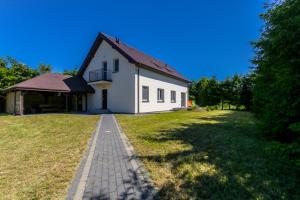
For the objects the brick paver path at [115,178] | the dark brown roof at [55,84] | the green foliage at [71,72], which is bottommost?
the brick paver path at [115,178]

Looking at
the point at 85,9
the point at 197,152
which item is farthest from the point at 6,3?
the point at 197,152

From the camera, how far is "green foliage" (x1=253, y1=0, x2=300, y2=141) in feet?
14.5

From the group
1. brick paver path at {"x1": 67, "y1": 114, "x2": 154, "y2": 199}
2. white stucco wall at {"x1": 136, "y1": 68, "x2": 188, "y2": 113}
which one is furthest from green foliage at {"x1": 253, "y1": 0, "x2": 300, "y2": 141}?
white stucco wall at {"x1": 136, "y1": 68, "x2": 188, "y2": 113}

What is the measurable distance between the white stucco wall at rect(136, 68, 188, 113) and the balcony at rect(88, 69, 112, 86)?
3.45 m

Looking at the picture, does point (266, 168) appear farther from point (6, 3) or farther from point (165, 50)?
point (165, 50)

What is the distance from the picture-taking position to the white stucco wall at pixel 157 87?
708 inches

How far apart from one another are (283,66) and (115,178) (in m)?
4.71

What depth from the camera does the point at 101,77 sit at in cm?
1908

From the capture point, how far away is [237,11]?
1555 cm

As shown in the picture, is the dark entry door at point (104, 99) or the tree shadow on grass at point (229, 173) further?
the dark entry door at point (104, 99)

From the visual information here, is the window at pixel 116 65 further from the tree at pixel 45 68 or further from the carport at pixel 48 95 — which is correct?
the tree at pixel 45 68

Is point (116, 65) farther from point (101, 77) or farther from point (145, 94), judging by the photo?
point (145, 94)

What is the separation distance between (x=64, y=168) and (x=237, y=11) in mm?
16939

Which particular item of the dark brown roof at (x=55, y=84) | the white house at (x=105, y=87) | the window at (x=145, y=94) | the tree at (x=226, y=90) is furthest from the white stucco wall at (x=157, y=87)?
A: the tree at (x=226, y=90)
